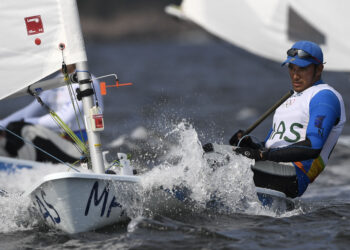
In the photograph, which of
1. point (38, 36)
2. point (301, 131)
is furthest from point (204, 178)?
point (38, 36)

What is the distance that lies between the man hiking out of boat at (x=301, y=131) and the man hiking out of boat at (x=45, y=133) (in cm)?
241

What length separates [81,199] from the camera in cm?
393

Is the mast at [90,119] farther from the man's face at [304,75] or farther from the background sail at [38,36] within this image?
the man's face at [304,75]

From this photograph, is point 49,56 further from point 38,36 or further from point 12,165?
point 12,165

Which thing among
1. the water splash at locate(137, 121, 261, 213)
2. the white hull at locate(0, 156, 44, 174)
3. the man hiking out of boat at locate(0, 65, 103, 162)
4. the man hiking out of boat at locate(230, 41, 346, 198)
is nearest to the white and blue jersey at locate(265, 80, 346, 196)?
the man hiking out of boat at locate(230, 41, 346, 198)

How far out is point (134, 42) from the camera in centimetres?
5872

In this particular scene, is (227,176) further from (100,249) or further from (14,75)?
(14,75)

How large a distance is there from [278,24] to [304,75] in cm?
384

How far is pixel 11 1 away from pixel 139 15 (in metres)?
56.5

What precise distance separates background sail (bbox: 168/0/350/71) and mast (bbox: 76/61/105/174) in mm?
4315

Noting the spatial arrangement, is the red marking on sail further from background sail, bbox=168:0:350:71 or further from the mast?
background sail, bbox=168:0:350:71

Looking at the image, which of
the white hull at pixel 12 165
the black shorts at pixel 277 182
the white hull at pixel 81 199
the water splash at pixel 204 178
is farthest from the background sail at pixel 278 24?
the white hull at pixel 81 199

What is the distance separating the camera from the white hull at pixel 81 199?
3891 millimetres

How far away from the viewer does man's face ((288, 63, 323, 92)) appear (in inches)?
174
